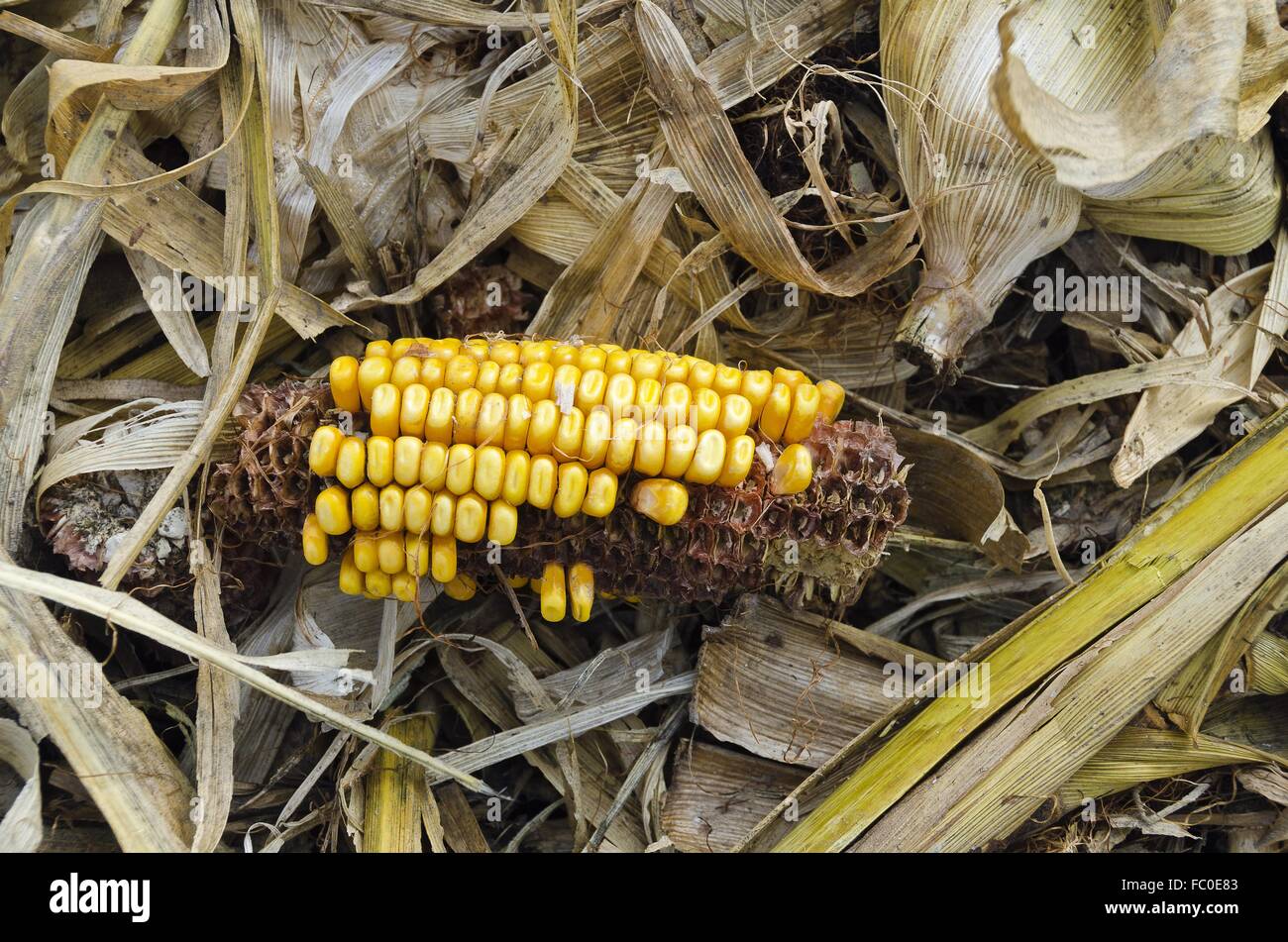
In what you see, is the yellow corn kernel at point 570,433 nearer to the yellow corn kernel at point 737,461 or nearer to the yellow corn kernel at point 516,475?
the yellow corn kernel at point 516,475

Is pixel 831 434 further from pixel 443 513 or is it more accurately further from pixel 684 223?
pixel 443 513

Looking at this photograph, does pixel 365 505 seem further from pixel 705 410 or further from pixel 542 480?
pixel 705 410

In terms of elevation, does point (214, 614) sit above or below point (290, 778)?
above

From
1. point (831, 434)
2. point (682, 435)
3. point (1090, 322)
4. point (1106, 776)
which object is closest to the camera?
point (682, 435)

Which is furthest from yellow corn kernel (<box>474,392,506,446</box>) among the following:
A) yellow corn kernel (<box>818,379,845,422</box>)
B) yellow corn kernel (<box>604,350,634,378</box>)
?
yellow corn kernel (<box>818,379,845,422</box>)

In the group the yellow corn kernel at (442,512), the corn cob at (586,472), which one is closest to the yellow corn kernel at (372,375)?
the corn cob at (586,472)

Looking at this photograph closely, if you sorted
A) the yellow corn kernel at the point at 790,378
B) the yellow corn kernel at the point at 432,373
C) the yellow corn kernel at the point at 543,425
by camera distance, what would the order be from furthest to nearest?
the yellow corn kernel at the point at 790,378 → the yellow corn kernel at the point at 432,373 → the yellow corn kernel at the point at 543,425

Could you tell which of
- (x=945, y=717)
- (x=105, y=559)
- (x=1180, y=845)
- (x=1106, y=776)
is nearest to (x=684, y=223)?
(x=945, y=717)
